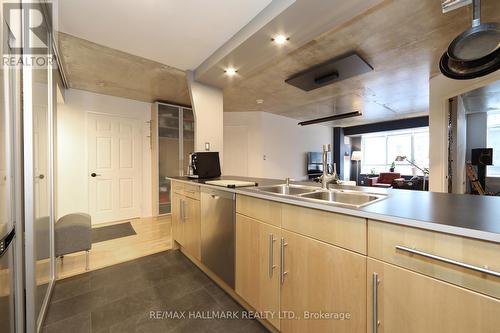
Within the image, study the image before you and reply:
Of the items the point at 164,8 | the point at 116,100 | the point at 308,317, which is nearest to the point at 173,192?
the point at 164,8

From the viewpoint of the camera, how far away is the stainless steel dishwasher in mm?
1737

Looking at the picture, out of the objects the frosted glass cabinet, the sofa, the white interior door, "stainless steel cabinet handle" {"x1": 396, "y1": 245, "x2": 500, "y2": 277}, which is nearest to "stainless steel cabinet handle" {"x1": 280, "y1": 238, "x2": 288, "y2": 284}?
"stainless steel cabinet handle" {"x1": 396, "y1": 245, "x2": 500, "y2": 277}

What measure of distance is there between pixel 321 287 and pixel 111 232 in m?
3.62

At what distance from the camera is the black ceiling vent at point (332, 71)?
2.57 m

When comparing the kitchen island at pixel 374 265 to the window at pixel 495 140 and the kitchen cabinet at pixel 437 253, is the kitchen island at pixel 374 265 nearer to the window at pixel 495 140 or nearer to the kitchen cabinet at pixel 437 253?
the kitchen cabinet at pixel 437 253

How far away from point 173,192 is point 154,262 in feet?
2.86

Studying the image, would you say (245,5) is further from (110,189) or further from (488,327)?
(110,189)

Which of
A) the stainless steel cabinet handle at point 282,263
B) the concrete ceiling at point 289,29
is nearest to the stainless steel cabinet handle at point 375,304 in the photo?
the stainless steel cabinet handle at point 282,263

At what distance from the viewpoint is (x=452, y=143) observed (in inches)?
141

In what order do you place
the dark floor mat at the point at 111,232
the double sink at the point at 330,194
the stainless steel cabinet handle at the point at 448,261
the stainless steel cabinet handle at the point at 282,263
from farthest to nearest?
1. the dark floor mat at the point at 111,232
2. the double sink at the point at 330,194
3. the stainless steel cabinet handle at the point at 282,263
4. the stainless steel cabinet handle at the point at 448,261

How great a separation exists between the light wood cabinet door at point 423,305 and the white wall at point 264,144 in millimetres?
4544

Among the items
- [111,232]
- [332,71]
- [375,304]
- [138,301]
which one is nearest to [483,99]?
[332,71]

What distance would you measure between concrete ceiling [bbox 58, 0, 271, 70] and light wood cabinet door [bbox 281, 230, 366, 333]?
1.91 meters

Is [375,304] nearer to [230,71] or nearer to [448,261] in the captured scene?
[448,261]
